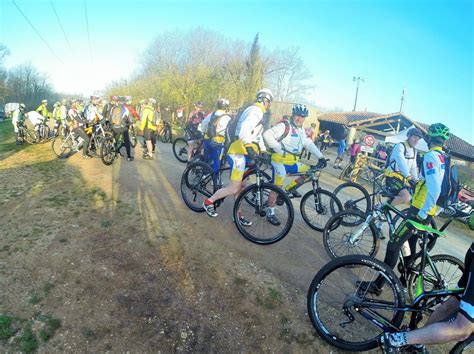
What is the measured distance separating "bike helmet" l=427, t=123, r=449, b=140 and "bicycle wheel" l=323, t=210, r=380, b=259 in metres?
1.46

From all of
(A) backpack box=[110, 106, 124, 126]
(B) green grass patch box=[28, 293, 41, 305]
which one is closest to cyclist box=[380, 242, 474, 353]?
(B) green grass patch box=[28, 293, 41, 305]

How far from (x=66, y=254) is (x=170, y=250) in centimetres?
127

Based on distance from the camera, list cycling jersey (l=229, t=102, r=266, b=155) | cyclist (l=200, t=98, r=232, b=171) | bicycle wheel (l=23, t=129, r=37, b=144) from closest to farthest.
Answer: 1. cycling jersey (l=229, t=102, r=266, b=155)
2. cyclist (l=200, t=98, r=232, b=171)
3. bicycle wheel (l=23, t=129, r=37, b=144)

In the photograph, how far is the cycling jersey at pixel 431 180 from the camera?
3303mm

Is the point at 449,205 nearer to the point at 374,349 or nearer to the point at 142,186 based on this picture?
the point at 374,349

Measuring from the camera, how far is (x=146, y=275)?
3.17 m

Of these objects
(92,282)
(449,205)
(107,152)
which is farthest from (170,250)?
(107,152)

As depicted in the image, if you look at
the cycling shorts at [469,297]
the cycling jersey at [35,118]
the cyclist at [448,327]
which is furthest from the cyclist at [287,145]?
the cycling jersey at [35,118]

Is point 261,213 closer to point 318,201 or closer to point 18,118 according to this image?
point 318,201

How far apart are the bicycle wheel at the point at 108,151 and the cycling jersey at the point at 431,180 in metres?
7.63

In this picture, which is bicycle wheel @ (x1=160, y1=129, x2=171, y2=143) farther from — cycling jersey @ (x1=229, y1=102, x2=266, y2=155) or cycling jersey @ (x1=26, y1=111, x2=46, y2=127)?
cycling jersey @ (x1=229, y1=102, x2=266, y2=155)

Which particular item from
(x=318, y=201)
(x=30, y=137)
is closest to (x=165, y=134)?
(x=30, y=137)

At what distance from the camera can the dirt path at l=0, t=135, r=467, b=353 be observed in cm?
247

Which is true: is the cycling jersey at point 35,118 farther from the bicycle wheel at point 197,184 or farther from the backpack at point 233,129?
the backpack at point 233,129
